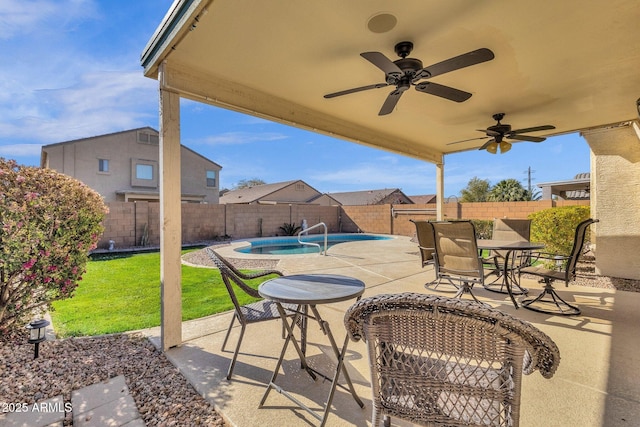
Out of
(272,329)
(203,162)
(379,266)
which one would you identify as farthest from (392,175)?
(272,329)

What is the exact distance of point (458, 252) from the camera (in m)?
3.69

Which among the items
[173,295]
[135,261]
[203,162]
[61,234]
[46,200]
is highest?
[203,162]

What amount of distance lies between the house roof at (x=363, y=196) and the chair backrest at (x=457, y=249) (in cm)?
2325

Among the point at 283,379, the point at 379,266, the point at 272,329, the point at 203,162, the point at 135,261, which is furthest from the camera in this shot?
the point at 203,162

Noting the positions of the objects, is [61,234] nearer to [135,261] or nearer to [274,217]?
[135,261]

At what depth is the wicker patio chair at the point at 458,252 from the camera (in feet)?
11.6

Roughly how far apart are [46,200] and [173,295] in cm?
131

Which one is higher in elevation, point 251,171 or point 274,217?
point 251,171

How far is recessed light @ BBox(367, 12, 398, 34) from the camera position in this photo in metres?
2.38

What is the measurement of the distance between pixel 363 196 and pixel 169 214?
28.7 meters

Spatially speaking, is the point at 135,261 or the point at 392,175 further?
the point at 392,175

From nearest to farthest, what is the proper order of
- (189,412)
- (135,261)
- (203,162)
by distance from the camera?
(189,412) → (135,261) → (203,162)

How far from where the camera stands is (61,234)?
2.64 metres

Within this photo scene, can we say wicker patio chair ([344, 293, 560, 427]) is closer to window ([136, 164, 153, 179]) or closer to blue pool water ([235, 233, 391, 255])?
blue pool water ([235, 233, 391, 255])
